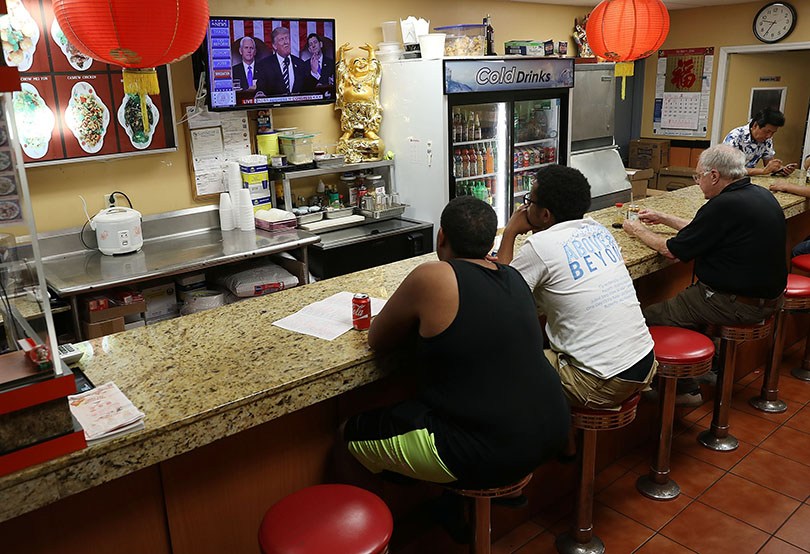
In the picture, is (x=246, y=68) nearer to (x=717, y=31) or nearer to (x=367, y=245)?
(x=367, y=245)

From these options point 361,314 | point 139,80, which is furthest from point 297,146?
point 361,314

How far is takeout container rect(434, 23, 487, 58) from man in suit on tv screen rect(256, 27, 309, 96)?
1.18 metres

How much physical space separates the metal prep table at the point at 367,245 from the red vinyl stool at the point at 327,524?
8.83 ft

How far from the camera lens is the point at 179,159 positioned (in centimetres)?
438

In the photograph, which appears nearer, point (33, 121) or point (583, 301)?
point (583, 301)

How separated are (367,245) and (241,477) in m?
2.74

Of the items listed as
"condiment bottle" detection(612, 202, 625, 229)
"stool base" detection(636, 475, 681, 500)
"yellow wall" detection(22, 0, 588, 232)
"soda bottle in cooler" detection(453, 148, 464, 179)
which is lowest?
"stool base" detection(636, 475, 681, 500)

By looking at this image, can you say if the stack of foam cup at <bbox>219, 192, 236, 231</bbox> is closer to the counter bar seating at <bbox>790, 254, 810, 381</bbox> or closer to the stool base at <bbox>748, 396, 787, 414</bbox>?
the stool base at <bbox>748, 396, 787, 414</bbox>

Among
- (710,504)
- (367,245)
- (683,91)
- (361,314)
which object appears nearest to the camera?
(361,314)

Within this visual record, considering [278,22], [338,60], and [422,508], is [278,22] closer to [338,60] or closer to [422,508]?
[338,60]

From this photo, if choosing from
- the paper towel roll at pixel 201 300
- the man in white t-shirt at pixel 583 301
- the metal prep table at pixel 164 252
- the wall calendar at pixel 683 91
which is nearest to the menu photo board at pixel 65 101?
the metal prep table at pixel 164 252

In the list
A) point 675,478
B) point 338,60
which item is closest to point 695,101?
point 338,60

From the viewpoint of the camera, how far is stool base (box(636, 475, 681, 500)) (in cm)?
296

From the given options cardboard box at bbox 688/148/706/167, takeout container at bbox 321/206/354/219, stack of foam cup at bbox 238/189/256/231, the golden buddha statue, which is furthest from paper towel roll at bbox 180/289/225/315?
cardboard box at bbox 688/148/706/167
